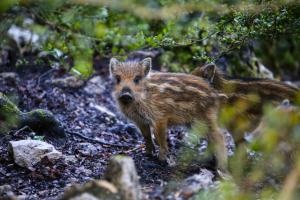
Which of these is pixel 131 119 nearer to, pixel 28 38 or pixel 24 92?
pixel 24 92

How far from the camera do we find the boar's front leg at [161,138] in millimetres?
7055

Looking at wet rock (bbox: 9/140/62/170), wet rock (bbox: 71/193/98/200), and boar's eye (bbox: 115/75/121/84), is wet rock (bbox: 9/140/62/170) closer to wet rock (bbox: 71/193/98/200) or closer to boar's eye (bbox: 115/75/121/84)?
boar's eye (bbox: 115/75/121/84)

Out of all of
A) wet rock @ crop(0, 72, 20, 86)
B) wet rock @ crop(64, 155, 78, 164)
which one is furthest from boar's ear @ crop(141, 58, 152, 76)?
wet rock @ crop(0, 72, 20, 86)

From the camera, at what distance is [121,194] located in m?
4.41

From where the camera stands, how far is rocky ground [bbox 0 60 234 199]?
6227 mm

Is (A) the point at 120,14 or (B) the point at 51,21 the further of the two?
(A) the point at 120,14

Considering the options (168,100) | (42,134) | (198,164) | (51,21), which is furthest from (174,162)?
(51,21)

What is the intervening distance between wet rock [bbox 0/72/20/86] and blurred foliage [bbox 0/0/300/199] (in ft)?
1.17

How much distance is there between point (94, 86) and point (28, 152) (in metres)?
3.73

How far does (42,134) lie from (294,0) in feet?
11.9

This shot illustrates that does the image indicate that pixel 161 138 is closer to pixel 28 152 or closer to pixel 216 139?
pixel 216 139

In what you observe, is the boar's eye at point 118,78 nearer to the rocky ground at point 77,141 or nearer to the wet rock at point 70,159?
the rocky ground at point 77,141

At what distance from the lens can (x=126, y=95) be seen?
23.6 ft

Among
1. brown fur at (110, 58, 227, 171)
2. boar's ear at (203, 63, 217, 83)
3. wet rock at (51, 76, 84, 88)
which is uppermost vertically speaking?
boar's ear at (203, 63, 217, 83)
